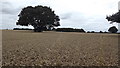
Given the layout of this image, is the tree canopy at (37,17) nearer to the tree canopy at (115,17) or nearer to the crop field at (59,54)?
the tree canopy at (115,17)

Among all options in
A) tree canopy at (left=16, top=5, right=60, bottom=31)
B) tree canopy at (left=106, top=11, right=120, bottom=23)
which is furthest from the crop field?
tree canopy at (left=16, top=5, right=60, bottom=31)

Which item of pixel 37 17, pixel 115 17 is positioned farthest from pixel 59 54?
pixel 37 17

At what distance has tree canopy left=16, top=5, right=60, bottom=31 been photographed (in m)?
49.0

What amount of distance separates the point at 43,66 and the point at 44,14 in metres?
45.4

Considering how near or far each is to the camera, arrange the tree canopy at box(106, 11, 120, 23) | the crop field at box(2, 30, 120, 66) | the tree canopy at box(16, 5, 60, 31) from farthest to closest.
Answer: the tree canopy at box(16, 5, 60, 31) < the tree canopy at box(106, 11, 120, 23) < the crop field at box(2, 30, 120, 66)

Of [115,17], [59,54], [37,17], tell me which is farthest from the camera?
[37,17]

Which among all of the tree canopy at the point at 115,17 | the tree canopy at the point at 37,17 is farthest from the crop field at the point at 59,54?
the tree canopy at the point at 37,17

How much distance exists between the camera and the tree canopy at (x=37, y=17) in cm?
4903

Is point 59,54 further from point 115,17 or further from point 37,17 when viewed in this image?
point 37,17

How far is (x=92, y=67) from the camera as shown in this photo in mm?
5039

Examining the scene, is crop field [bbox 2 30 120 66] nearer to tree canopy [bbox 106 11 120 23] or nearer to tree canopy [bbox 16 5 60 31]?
tree canopy [bbox 106 11 120 23]

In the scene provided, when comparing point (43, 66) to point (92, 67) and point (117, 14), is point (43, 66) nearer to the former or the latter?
point (92, 67)

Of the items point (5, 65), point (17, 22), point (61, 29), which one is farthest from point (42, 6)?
point (5, 65)

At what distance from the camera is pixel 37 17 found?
49219mm
